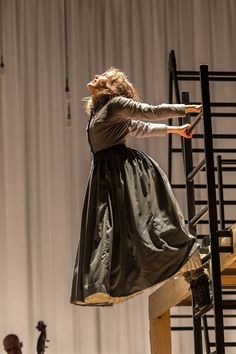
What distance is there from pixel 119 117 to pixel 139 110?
0.12m

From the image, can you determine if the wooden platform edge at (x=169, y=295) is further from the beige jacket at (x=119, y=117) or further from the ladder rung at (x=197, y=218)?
the beige jacket at (x=119, y=117)

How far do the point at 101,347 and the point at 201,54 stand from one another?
114 inches

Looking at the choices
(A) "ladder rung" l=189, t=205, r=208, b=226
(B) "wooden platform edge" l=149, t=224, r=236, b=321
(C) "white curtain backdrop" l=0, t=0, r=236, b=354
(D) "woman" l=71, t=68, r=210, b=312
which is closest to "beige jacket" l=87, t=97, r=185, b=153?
(D) "woman" l=71, t=68, r=210, b=312

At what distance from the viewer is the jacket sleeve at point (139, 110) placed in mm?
4430

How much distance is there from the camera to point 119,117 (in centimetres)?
449

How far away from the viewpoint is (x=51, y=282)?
792cm

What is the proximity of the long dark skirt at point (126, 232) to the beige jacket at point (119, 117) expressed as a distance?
0.18 ft

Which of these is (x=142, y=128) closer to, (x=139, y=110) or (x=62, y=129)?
(x=139, y=110)

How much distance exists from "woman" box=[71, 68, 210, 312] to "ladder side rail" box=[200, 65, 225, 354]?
0.14 meters

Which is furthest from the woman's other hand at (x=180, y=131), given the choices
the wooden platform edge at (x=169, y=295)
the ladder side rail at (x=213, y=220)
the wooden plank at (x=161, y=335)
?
the wooden plank at (x=161, y=335)

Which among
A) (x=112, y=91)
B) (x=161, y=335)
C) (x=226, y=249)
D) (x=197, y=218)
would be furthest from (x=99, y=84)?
(x=161, y=335)

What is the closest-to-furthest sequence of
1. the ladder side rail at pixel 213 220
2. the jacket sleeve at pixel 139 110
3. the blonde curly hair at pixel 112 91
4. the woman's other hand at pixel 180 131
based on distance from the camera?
1. the ladder side rail at pixel 213 220
2. the jacket sleeve at pixel 139 110
3. the blonde curly hair at pixel 112 91
4. the woman's other hand at pixel 180 131

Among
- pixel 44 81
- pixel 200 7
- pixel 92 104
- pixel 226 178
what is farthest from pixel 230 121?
pixel 92 104

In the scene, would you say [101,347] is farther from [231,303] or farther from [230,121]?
[231,303]
